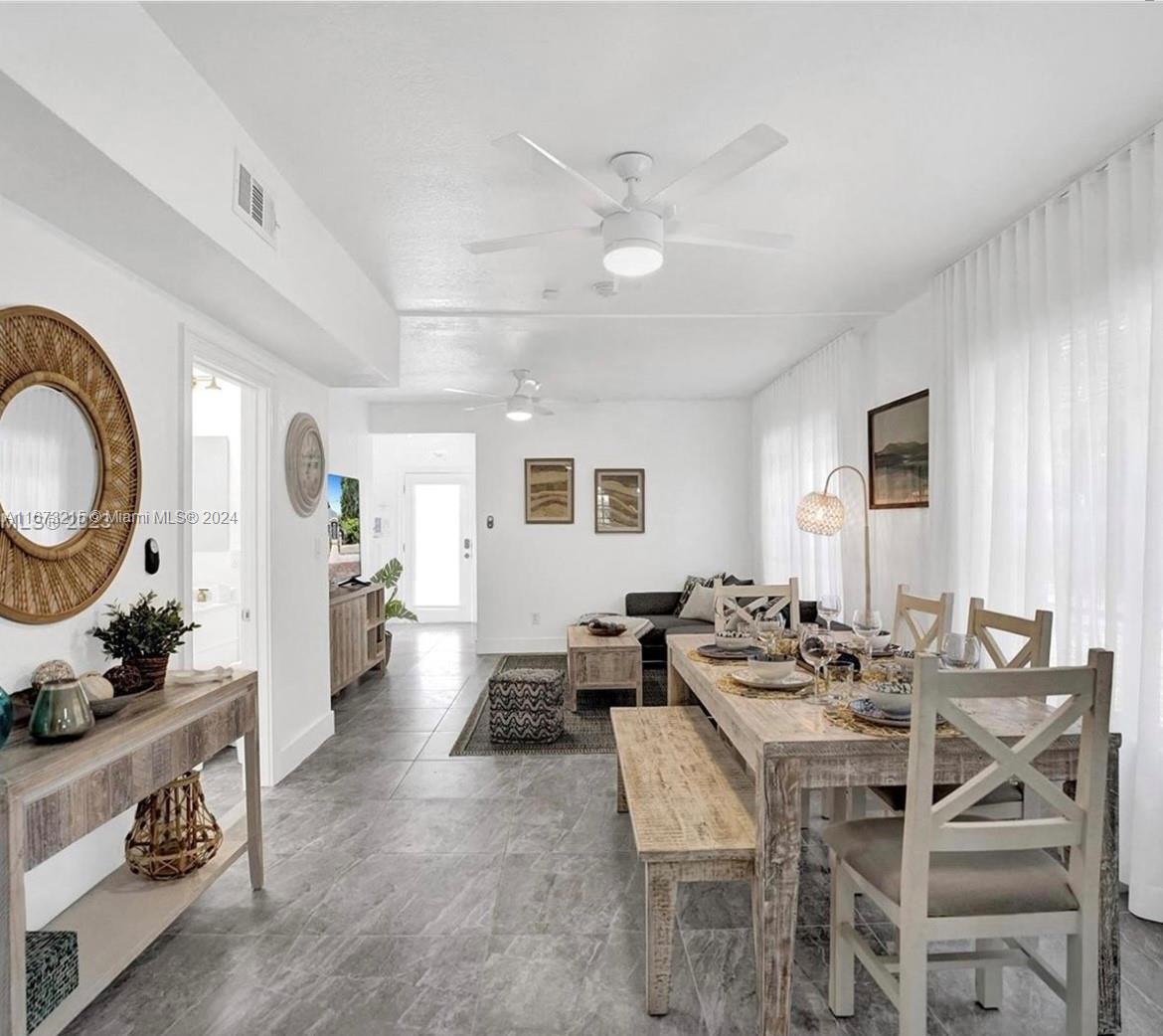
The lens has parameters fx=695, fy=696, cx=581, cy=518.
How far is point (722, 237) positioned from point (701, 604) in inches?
177

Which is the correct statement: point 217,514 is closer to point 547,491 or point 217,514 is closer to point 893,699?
point 547,491

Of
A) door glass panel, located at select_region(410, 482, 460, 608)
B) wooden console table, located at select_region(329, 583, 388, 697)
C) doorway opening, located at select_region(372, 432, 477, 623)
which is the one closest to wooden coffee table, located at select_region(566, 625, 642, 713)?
wooden console table, located at select_region(329, 583, 388, 697)

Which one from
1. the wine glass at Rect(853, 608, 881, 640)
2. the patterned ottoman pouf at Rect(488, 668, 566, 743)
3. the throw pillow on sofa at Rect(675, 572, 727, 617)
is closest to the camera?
the wine glass at Rect(853, 608, 881, 640)

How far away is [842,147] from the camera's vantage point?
237cm

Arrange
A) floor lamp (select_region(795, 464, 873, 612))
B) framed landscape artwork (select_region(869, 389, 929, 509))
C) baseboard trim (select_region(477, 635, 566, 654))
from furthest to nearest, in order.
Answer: baseboard trim (select_region(477, 635, 566, 654)) < floor lamp (select_region(795, 464, 873, 612)) < framed landscape artwork (select_region(869, 389, 929, 509))

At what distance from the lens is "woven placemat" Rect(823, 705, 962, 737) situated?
1.76m

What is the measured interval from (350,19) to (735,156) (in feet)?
3.38

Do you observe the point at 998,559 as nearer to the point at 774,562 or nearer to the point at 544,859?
the point at 544,859

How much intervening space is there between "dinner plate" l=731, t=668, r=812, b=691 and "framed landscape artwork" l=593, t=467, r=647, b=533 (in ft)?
16.3

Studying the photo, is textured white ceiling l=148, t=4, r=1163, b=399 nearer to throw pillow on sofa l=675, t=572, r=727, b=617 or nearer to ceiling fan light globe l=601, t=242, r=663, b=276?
ceiling fan light globe l=601, t=242, r=663, b=276

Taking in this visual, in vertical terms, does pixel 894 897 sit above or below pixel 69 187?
below

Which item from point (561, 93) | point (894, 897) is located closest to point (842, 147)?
point (561, 93)

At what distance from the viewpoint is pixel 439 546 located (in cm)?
943

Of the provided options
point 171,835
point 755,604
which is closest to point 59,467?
point 171,835
